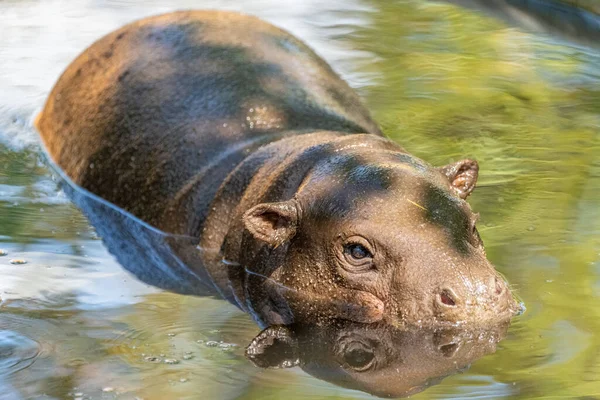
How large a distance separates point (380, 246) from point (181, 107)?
2.90m

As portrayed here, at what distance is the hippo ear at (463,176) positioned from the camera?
721cm

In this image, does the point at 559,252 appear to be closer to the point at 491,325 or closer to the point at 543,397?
the point at 491,325

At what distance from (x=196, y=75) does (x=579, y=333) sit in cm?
389

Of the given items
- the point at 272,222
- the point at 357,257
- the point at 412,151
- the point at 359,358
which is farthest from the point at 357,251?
the point at 412,151

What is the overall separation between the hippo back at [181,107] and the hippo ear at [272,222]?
3.87 feet

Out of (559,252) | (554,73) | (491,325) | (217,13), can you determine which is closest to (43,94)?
(217,13)

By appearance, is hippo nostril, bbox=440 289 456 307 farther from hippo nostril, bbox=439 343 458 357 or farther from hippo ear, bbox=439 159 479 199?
hippo ear, bbox=439 159 479 199

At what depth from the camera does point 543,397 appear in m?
5.33

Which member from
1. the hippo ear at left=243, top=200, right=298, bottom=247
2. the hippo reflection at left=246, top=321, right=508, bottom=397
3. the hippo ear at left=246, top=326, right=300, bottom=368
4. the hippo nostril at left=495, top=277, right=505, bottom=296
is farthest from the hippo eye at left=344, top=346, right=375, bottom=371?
the hippo ear at left=243, top=200, right=298, bottom=247

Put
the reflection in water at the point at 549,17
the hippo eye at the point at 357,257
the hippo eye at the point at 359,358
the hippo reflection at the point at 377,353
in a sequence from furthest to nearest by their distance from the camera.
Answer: the reflection in water at the point at 549,17 → the hippo eye at the point at 357,257 → the hippo eye at the point at 359,358 → the hippo reflection at the point at 377,353

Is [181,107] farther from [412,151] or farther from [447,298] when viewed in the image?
[447,298]

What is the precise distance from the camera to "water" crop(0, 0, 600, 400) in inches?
223

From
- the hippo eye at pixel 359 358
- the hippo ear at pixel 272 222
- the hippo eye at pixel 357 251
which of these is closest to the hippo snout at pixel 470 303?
the hippo eye at pixel 359 358

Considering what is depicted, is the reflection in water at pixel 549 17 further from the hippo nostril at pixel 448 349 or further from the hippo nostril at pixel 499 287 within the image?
the hippo nostril at pixel 448 349
